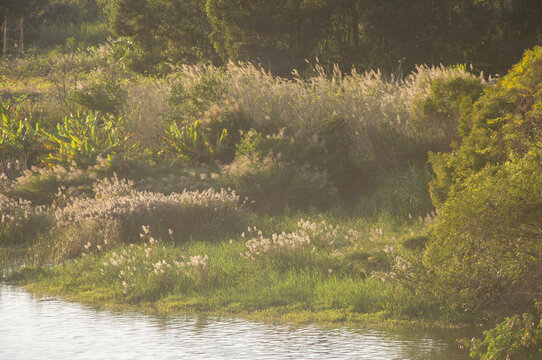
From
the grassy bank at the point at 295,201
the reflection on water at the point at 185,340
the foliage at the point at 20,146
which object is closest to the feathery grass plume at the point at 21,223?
the grassy bank at the point at 295,201

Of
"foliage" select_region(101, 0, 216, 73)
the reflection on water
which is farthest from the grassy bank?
"foliage" select_region(101, 0, 216, 73)

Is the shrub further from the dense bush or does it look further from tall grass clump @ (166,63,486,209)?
tall grass clump @ (166,63,486,209)

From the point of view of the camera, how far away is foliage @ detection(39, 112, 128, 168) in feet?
55.3

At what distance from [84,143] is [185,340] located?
33.1 feet

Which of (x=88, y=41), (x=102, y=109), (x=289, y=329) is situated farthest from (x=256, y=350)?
(x=88, y=41)

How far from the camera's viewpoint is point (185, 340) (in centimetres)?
760

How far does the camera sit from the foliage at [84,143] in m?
16.8

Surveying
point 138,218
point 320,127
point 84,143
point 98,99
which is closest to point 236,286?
point 138,218

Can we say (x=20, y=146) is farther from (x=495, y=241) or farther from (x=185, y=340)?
(x=495, y=241)

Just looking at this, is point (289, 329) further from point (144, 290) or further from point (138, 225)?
point (138, 225)

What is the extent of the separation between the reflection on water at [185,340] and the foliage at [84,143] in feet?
26.7

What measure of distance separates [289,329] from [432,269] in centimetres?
167

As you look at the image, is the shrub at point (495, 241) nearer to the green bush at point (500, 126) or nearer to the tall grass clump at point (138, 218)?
the green bush at point (500, 126)

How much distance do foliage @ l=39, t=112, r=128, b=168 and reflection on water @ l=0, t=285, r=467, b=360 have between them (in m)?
8.15
